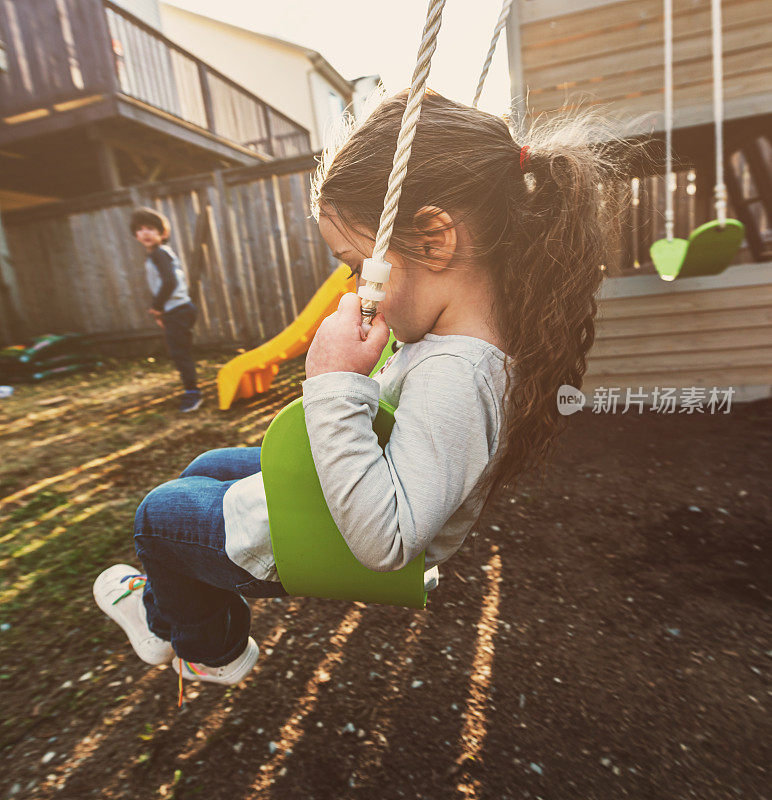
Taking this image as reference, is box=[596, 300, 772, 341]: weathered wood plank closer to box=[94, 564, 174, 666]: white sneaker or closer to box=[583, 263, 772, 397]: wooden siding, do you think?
box=[583, 263, 772, 397]: wooden siding

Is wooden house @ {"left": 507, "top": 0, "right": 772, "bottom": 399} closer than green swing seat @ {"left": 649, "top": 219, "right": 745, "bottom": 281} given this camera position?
No

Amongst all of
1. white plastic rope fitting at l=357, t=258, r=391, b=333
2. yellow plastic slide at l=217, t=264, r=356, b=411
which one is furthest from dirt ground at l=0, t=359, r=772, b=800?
yellow plastic slide at l=217, t=264, r=356, b=411

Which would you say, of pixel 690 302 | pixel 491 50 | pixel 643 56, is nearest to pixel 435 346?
pixel 491 50

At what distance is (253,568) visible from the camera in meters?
1.07

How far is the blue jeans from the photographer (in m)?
1.12

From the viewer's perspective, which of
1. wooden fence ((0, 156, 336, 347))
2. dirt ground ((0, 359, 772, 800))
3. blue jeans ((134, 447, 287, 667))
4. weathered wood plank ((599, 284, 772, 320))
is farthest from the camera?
wooden fence ((0, 156, 336, 347))

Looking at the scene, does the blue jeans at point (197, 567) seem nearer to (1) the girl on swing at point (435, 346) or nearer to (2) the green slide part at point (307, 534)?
(1) the girl on swing at point (435, 346)

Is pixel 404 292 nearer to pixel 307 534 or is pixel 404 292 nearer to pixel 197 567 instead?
pixel 307 534

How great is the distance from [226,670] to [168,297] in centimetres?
388

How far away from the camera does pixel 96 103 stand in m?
8.18

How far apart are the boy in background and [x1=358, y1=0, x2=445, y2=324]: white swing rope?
409 cm

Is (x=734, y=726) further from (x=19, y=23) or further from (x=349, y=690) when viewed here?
(x=19, y=23)

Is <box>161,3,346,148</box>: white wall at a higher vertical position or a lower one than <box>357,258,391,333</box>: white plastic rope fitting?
higher

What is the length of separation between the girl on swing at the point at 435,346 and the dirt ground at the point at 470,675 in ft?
1.83
